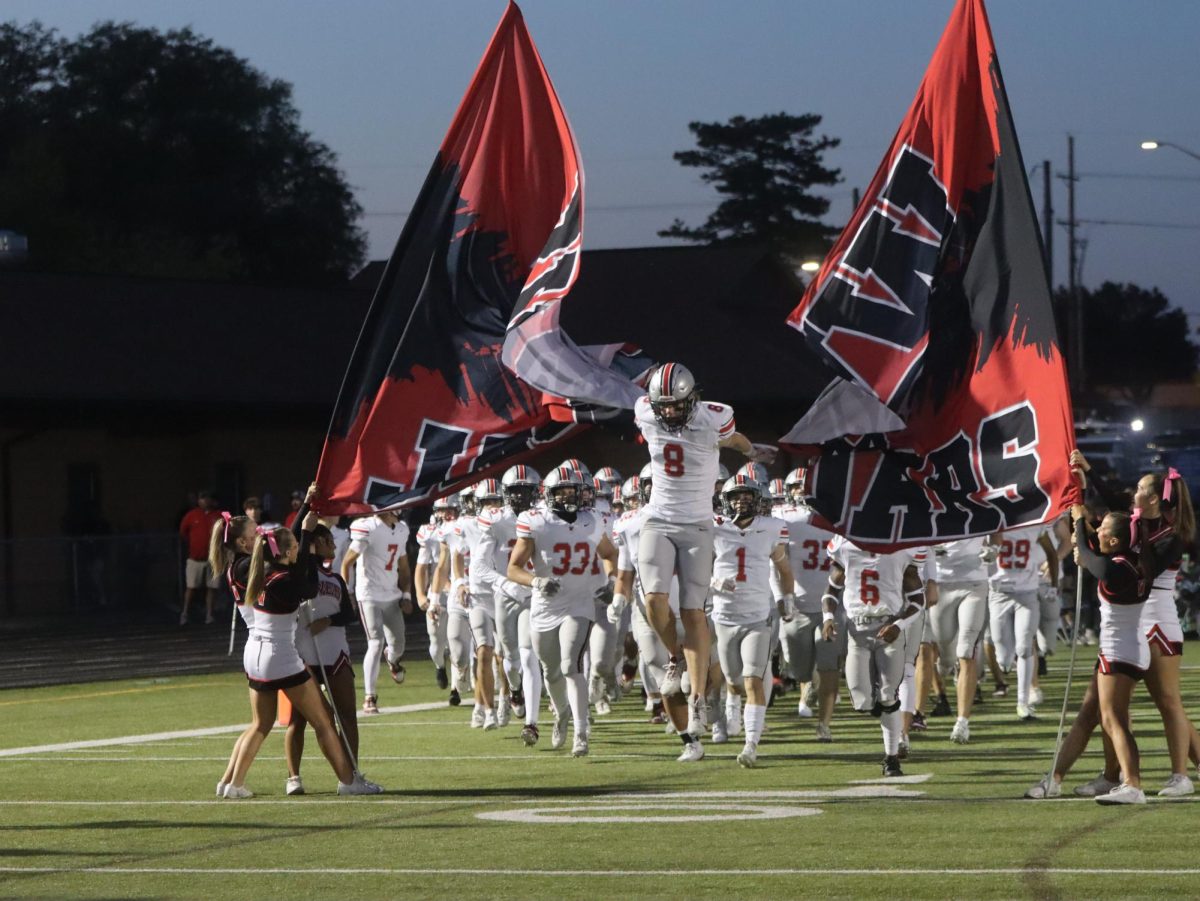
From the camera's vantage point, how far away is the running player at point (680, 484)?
47.2 feet

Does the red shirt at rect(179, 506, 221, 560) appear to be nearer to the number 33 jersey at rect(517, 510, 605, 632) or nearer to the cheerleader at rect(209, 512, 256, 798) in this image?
the number 33 jersey at rect(517, 510, 605, 632)

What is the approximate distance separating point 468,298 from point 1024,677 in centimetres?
706

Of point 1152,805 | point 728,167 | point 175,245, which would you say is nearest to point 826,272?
point 1152,805

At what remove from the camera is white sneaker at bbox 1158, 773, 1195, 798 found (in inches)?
493

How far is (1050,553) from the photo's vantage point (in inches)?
758

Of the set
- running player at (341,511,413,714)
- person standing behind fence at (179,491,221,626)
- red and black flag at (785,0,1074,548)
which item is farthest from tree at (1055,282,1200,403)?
red and black flag at (785,0,1074,548)

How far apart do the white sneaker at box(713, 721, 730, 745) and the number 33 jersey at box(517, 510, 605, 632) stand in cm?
139

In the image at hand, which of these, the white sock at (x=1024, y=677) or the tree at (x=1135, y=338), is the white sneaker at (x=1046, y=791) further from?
the tree at (x=1135, y=338)

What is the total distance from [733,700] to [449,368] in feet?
16.9

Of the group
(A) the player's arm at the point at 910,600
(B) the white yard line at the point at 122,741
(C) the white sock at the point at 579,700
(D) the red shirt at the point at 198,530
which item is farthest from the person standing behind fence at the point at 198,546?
(A) the player's arm at the point at 910,600

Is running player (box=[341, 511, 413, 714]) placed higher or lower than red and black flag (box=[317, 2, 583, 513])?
lower

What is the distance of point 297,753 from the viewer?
1419cm

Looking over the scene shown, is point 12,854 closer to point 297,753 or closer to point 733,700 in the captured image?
point 297,753

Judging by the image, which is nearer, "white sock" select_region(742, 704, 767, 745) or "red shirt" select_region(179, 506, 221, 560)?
"white sock" select_region(742, 704, 767, 745)
